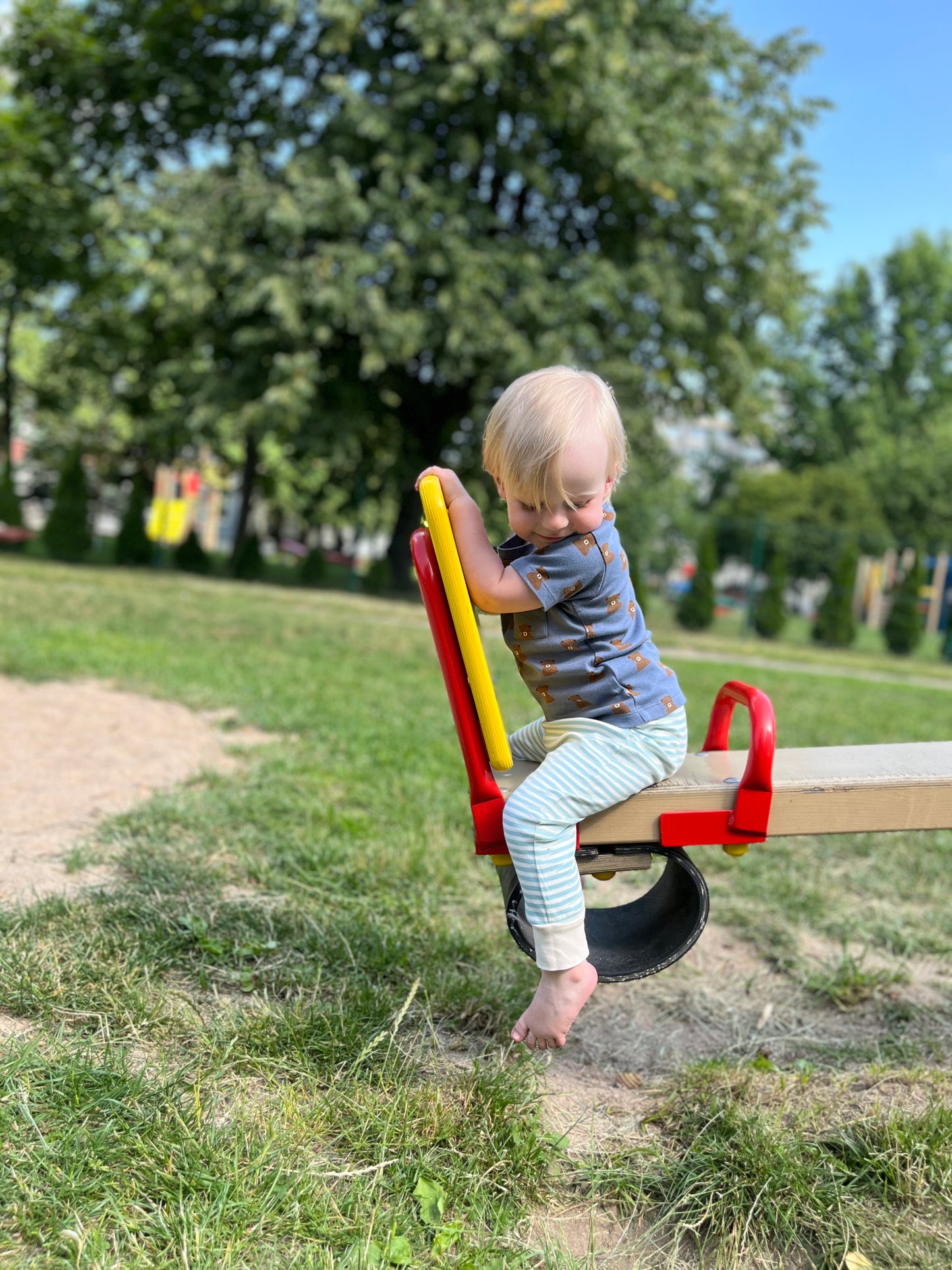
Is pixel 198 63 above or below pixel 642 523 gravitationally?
above

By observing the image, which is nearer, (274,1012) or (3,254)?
(274,1012)

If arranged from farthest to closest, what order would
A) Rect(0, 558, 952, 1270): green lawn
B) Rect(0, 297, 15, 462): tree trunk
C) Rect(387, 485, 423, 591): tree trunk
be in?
Rect(0, 297, 15, 462): tree trunk < Rect(387, 485, 423, 591): tree trunk < Rect(0, 558, 952, 1270): green lawn

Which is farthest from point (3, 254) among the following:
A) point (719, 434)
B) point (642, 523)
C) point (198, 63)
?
point (719, 434)

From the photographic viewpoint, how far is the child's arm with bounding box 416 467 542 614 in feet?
6.59

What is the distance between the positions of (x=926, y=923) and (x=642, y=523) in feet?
89.9

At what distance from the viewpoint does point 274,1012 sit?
2.24m

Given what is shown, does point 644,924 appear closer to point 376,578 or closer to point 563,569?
point 563,569

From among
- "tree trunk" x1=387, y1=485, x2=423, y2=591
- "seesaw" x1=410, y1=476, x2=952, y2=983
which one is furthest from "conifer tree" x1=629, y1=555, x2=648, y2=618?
"seesaw" x1=410, y1=476, x2=952, y2=983

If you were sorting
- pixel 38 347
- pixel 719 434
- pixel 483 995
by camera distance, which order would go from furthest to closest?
pixel 719 434, pixel 38 347, pixel 483 995

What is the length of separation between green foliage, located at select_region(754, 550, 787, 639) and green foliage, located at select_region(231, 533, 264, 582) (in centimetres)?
952

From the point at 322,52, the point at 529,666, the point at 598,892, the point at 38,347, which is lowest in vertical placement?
the point at 598,892

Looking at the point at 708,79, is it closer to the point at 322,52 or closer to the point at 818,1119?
the point at 322,52

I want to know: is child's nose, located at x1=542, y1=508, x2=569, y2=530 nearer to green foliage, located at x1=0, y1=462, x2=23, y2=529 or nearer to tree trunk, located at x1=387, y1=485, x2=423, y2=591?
tree trunk, located at x1=387, y1=485, x2=423, y2=591

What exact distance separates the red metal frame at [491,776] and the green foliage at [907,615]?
66.2ft
